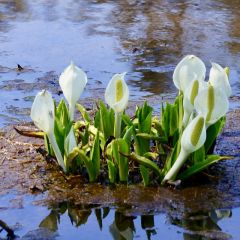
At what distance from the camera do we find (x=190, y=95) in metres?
4.02

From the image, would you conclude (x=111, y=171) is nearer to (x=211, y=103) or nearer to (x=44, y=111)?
(x=44, y=111)

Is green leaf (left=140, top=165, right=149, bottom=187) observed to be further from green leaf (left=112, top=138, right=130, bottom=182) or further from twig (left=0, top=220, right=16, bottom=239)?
twig (left=0, top=220, right=16, bottom=239)

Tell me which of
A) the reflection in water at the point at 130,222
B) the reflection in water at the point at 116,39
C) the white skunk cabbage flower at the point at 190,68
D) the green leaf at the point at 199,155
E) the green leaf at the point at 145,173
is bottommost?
the reflection in water at the point at 116,39

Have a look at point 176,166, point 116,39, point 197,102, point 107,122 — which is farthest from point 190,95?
point 116,39

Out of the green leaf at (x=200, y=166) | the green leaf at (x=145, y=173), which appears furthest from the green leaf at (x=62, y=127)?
→ the green leaf at (x=200, y=166)

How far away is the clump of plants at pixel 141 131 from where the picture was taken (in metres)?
3.95

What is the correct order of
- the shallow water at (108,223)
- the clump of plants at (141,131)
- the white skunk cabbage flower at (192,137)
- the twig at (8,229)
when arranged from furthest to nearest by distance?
the clump of plants at (141,131) < the white skunk cabbage flower at (192,137) < the shallow water at (108,223) < the twig at (8,229)

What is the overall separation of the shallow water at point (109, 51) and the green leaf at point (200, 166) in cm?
30

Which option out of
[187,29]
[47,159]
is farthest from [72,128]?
[187,29]

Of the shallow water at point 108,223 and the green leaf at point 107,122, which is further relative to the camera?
the green leaf at point 107,122

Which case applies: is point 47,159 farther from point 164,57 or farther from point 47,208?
point 164,57

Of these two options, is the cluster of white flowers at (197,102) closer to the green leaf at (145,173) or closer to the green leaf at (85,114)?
the green leaf at (145,173)

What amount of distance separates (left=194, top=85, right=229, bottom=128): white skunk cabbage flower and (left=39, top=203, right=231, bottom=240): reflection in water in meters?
0.53

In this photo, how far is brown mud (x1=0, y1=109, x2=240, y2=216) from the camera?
3.96 metres
